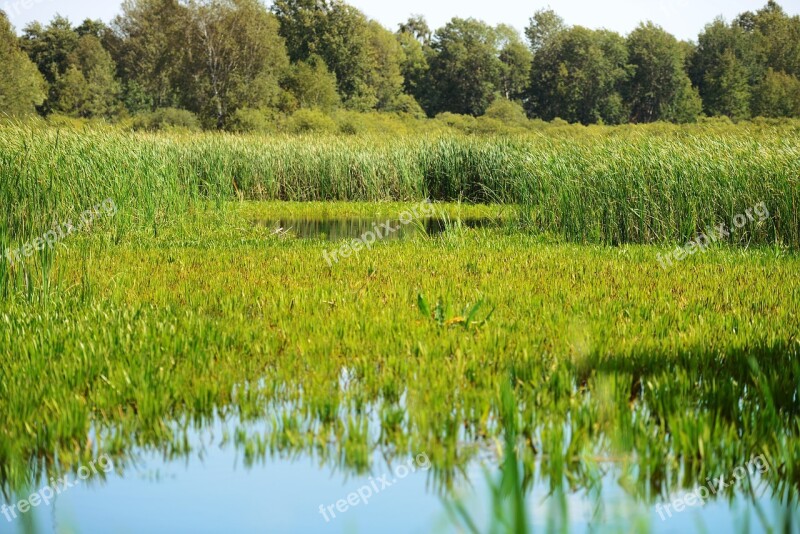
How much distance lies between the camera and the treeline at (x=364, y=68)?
54.9m

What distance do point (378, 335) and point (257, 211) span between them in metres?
13.5

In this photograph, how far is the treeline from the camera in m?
54.9

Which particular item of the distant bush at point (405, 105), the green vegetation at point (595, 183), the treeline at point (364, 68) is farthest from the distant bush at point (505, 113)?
the green vegetation at point (595, 183)

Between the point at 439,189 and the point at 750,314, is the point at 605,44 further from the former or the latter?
the point at 750,314

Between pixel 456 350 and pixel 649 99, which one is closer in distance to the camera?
pixel 456 350

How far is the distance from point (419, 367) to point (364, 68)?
209 feet

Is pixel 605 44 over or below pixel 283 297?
over

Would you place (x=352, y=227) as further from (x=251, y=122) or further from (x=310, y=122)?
(x=251, y=122)

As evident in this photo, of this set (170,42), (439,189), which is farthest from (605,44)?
(439,189)

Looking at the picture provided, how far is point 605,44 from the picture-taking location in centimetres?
7394

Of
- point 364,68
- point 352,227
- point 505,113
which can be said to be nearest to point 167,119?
point 364,68

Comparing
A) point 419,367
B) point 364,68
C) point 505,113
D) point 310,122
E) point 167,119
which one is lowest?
point 419,367

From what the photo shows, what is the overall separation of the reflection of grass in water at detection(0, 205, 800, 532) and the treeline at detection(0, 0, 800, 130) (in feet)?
138

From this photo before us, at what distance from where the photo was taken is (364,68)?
66.6 metres
